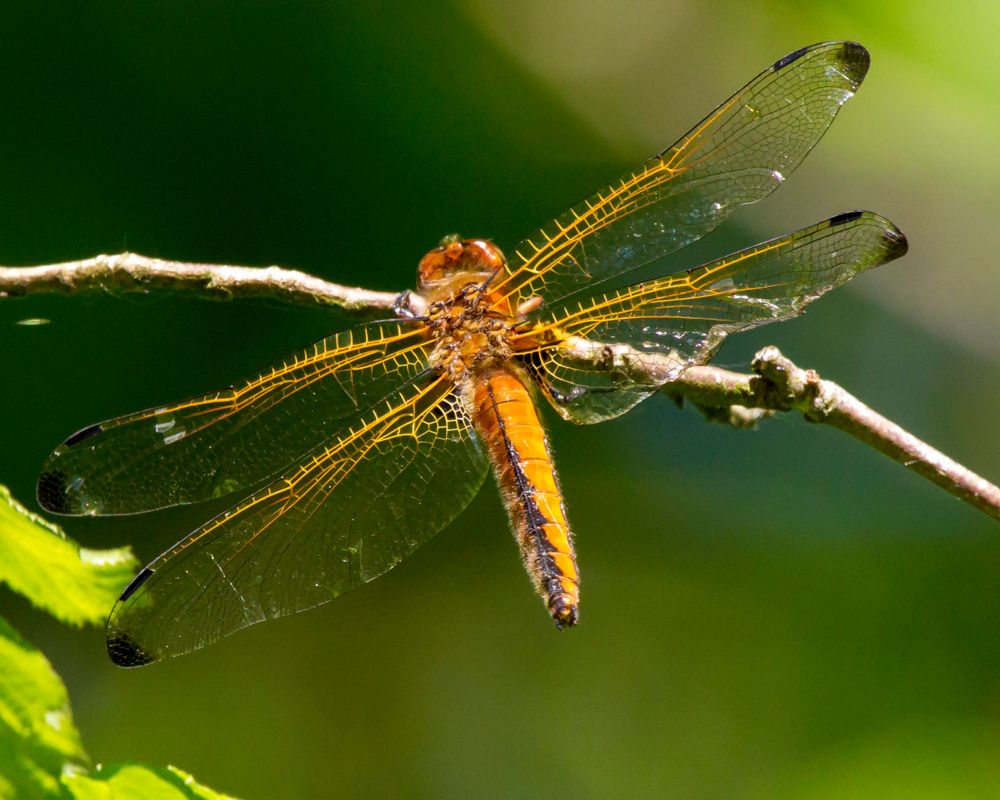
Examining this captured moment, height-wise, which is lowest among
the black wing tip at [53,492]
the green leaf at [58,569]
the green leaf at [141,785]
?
the green leaf at [141,785]

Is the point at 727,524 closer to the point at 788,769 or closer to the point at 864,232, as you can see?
the point at 788,769

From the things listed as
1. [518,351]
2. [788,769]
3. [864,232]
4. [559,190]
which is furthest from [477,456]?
[788,769]

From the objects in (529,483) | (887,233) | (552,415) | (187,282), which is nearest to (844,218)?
(887,233)

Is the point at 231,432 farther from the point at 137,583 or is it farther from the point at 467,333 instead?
the point at 467,333

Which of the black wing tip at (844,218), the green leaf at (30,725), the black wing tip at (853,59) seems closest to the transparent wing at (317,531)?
the green leaf at (30,725)

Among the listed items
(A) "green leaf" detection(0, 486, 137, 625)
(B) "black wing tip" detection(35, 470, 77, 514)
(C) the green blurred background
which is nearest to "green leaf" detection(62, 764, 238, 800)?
Answer: (A) "green leaf" detection(0, 486, 137, 625)

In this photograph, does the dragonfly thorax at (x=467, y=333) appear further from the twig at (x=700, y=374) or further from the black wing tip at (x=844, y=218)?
the black wing tip at (x=844, y=218)

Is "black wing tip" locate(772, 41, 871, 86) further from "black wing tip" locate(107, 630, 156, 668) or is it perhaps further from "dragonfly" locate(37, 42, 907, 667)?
"black wing tip" locate(107, 630, 156, 668)
